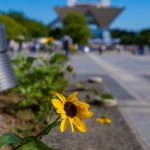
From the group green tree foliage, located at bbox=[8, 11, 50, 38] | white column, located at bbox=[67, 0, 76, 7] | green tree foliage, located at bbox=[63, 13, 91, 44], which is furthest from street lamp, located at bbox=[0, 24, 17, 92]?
white column, located at bbox=[67, 0, 76, 7]

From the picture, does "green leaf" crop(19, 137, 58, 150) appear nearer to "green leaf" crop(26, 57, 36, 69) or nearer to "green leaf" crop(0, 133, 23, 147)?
"green leaf" crop(0, 133, 23, 147)

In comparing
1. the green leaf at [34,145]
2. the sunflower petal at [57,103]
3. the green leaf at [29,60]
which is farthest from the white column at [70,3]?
the sunflower petal at [57,103]

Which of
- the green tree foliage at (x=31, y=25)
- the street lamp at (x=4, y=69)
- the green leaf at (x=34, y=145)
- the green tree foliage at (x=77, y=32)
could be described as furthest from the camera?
the green tree foliage at (x=31, y=25)

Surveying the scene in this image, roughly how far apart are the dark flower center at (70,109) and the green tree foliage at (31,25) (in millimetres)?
84083

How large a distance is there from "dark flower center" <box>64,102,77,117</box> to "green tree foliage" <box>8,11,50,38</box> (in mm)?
84083

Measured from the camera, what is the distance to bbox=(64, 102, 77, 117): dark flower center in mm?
1581

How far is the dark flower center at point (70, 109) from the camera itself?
1581 millimetres

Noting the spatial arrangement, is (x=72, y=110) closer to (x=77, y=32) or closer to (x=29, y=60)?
(x=29, y=60)

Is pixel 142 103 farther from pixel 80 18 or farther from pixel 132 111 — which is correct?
pixel 80 18

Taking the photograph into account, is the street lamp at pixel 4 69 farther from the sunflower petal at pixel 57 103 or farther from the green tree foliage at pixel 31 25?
the green tree foliage at pixel 31 25

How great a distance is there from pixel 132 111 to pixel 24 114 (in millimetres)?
1400

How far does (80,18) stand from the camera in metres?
66.1

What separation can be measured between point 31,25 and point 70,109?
86353mm

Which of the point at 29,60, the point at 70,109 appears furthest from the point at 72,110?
the point at 29,60
